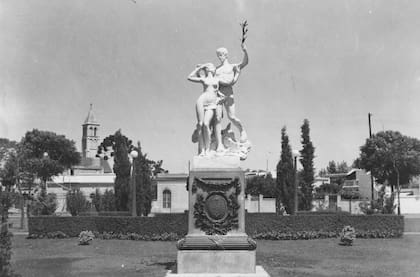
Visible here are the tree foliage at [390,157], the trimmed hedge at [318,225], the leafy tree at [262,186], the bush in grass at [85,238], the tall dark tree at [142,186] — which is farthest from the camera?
the leafy tree at [262,186]

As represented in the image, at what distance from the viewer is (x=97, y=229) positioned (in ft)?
82.8

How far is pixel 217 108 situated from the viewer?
12.4 meters

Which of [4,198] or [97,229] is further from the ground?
[4,198]

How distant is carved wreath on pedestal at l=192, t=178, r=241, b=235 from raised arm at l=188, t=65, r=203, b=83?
224cm

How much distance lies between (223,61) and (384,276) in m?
6.12

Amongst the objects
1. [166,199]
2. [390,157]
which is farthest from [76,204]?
[390,157]

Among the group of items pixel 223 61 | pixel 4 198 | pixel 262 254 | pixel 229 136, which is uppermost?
pixel 223 61

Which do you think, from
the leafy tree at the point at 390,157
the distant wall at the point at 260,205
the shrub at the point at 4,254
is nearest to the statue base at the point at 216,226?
the shrub at the point at 4,254

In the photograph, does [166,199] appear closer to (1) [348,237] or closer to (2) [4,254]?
(1) [348,237]

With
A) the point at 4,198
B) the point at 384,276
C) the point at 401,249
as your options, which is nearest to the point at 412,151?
the point at 401,249

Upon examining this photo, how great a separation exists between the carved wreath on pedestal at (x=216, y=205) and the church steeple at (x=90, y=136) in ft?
380

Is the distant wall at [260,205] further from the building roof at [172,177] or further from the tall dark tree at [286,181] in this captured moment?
the tall dark tree at [286,181]

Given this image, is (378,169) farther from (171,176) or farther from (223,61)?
(223,61)

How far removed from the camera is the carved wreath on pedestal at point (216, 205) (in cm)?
1185
